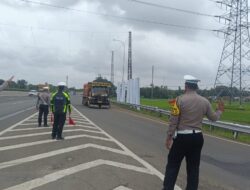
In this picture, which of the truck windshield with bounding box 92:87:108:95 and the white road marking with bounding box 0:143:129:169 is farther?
the truck windshield with bounding box 92:87:108:95

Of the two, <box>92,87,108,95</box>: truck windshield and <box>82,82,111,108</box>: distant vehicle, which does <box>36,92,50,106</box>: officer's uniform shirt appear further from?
<box>92,87,108,95</box>: truck windshield

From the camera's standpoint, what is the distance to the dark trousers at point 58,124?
50.8 feet

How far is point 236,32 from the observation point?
57.0m

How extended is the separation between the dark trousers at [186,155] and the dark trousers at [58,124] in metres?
8.05

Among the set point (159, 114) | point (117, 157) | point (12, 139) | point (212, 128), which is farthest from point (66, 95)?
point (159, 114)

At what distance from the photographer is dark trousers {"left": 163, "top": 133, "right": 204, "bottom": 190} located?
769cm

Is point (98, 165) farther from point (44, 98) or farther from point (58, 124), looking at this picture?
point (44, 98)

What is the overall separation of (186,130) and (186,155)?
1.36 feet

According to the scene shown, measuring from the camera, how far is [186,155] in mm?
7816

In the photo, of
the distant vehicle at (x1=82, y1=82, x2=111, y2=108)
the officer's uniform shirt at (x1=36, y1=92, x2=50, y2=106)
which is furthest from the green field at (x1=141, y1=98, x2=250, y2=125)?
the officer's uniform shirt at (x1=36, y1=92, x2=50, y2=106)

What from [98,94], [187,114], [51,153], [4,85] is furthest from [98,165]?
[98,94]

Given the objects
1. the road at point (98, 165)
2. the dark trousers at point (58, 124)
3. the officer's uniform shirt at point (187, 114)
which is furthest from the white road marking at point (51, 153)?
the officer's uniform shirt at point (187, 114)

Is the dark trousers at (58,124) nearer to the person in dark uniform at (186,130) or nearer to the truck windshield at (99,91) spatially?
the person in dark uniform at (186,130)

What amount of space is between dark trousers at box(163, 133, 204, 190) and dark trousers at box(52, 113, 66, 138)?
805cm
